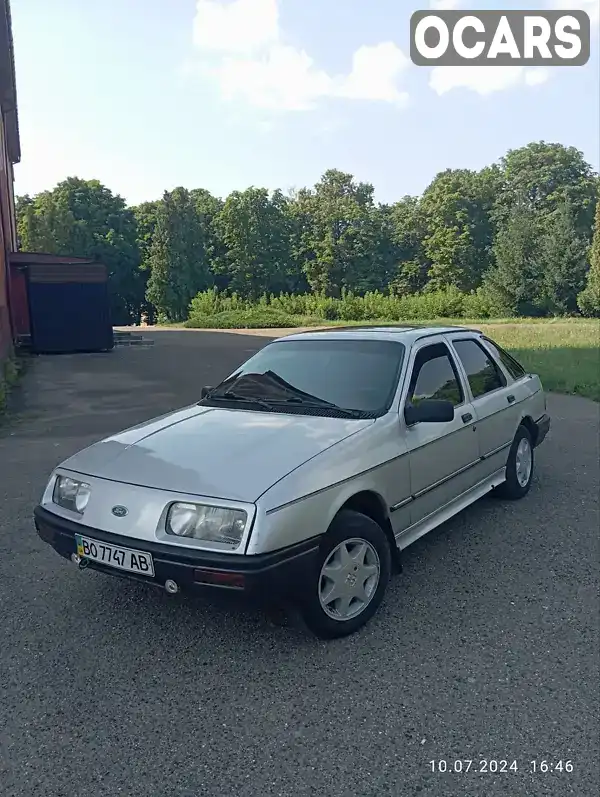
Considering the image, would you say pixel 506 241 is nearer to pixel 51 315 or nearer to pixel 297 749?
pixel 51 315

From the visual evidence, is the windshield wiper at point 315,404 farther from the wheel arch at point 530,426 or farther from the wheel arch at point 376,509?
the wheel arch at point 530,426

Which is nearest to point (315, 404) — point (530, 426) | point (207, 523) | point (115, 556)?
point (207, 523)

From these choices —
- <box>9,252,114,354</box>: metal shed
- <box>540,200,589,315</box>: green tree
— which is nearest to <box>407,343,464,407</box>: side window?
<box>9,252,114,354</box>: metal shed

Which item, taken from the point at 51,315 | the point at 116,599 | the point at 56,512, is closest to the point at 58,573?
the point at 116,599

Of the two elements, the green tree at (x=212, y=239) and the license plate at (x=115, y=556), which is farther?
the green tree at (x=212, y=239)

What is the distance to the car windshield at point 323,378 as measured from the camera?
3971mm

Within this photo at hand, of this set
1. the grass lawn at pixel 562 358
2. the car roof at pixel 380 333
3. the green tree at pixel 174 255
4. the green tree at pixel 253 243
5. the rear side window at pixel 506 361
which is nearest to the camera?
the car roof at pixel 380 333

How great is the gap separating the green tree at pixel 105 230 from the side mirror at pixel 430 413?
177ft

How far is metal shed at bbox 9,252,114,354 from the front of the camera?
2003 cm

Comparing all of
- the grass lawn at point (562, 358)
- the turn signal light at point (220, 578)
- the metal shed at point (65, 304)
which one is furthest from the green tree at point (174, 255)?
the turn signal light at point (220, 578)

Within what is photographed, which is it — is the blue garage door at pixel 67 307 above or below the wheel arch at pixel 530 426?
above

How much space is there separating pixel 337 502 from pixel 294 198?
6889 centimetres

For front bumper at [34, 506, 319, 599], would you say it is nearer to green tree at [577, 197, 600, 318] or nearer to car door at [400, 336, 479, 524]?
car door at [400, 336, 479, 524]

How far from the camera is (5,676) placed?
9.99 ft
